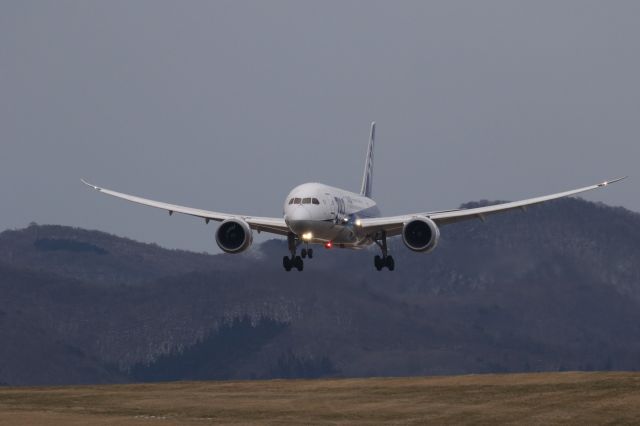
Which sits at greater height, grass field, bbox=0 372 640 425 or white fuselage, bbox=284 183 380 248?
white fuselage, bbox=284 183 380 248

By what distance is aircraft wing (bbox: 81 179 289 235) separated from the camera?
9119 centimetres

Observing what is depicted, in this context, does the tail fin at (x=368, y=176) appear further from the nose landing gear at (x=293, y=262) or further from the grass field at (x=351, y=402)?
the grass field at (x=351, y=402)

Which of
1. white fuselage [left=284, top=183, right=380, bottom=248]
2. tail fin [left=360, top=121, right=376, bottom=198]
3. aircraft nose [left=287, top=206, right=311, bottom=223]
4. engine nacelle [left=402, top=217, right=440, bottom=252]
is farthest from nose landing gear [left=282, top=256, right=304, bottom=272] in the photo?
tail fin [left=360, top=121, right=376, bottom=198]

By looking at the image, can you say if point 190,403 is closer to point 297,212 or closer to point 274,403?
point 274,403

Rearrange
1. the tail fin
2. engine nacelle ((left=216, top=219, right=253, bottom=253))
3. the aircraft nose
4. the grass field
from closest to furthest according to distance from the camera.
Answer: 1. the grass field
2. the aircraft nose
3. engine nacelle ((left=216, top=219, right=253, bottom=253))
4. the tail fin

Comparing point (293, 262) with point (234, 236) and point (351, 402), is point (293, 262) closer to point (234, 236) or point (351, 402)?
point (234, 236)

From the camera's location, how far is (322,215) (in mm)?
86312

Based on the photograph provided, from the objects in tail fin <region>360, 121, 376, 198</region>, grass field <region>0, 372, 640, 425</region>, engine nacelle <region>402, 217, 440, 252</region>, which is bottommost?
grass field <region>0, 372, 640, 425</region>

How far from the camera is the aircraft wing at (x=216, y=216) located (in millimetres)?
91188

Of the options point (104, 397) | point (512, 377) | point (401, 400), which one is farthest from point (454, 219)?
point (104, 397)

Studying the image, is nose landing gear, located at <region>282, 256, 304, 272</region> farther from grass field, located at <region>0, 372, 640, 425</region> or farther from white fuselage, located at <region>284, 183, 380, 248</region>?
grass field, located at <region>0, 372, 640, 425</region>

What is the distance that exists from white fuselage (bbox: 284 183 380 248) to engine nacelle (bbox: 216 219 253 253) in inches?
144

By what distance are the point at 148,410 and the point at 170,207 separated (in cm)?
2391

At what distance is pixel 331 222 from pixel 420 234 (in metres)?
6.56
